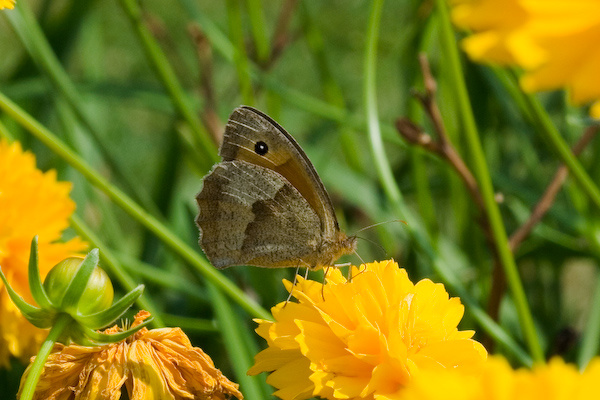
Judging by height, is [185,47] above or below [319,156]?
above

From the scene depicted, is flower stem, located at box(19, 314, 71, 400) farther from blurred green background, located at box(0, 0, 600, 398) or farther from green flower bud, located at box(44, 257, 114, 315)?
blurred green background, located at box(0, 0, 600, 398)

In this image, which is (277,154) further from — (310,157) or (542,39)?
(542,39)

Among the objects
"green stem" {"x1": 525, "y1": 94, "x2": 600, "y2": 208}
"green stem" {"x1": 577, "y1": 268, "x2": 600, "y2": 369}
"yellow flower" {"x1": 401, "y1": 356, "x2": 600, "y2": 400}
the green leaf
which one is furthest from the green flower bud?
"green stem" {"x1": 577, "y1": 268, "x2": 600, "y2": 369}

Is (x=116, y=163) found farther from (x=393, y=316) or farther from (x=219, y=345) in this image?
(x=393, y=316)

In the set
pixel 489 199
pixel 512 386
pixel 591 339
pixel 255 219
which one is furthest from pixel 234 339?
pixel 512 386

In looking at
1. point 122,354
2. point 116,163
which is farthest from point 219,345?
point 122,354
